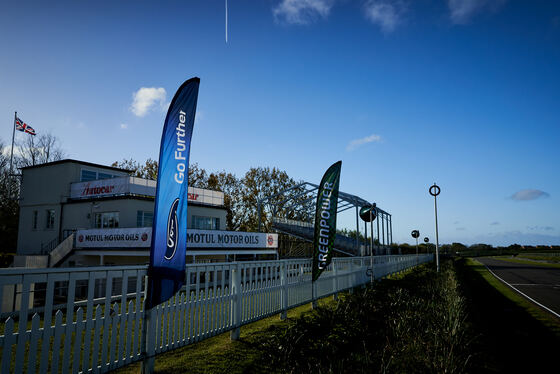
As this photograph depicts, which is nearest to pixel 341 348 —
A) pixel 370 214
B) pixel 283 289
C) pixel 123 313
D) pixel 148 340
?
pixel 283 289

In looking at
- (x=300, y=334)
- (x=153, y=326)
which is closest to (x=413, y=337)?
(x=300, y=334)

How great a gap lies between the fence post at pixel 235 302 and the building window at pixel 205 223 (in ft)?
68.8

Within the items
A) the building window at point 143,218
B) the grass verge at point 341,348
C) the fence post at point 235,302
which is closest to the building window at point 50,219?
the building window at point 143,218

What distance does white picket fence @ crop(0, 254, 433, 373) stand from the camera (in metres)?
3.77

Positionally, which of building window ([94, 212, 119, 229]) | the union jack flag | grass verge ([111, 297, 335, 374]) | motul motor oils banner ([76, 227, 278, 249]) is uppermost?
the union jack flag

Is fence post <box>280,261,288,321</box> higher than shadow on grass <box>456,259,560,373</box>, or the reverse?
fence post <box>280,261,288,321</box>

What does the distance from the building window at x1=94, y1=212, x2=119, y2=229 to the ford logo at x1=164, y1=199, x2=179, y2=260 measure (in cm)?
2051

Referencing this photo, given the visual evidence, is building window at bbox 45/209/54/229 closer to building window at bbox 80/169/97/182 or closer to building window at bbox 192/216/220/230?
building window at bbox 80/169/97/182

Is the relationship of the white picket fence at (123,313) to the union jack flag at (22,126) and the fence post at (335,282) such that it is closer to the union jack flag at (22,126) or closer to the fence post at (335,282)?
the fence post at (335,282)

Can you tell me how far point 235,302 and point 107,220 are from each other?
2080 cm

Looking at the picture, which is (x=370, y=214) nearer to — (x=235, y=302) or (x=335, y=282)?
(x=335, y=282)

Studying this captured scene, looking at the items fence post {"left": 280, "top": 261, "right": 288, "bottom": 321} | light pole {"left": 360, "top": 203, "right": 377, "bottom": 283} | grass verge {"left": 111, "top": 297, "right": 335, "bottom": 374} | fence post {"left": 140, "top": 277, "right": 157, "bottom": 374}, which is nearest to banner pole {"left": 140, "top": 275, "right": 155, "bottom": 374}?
fence post {"left": 140, "top": 277, "right": 157, "bottom": 374}

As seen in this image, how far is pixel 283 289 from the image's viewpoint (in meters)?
8.75

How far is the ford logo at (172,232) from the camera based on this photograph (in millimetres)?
5441
